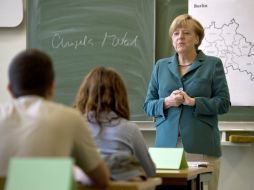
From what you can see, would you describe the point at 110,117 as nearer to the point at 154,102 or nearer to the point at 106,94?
the point at 106,94

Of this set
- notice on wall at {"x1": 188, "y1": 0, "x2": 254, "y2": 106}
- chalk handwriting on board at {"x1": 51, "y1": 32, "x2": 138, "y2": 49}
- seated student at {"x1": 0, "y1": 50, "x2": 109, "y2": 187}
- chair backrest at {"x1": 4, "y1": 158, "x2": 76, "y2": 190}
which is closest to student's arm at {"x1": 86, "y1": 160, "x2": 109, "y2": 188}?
seated student at {"x1": 0, "y1": 50, "x2": 109, "y2": 187}

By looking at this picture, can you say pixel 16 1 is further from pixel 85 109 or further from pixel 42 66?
pixel 42 66

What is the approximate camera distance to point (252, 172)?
16.1 feet

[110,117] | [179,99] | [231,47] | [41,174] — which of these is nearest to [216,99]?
[179,99]

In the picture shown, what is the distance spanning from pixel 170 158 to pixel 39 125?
1349mm

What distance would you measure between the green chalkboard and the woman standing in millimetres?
1128

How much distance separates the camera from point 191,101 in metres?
3.61

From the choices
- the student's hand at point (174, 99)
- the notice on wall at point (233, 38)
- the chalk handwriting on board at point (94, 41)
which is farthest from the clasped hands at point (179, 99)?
the chalk handwriting on board at point (94, 41)

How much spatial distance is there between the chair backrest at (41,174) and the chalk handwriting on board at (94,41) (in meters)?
3.45

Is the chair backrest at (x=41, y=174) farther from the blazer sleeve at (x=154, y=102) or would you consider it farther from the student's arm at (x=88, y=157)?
the blazer sleeve at (x=154, y=102)

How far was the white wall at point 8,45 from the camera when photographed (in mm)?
5316

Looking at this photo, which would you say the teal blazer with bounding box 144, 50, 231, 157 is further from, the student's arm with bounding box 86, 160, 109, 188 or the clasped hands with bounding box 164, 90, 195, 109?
the student's arm with bounding box 86, 160, 109, 188

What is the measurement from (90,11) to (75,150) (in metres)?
3.42

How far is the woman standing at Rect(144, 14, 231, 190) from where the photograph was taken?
3682mm
